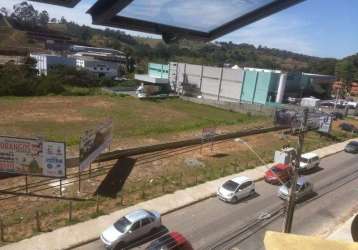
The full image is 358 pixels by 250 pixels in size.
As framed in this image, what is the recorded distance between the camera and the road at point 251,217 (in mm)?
17047

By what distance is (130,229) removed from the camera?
16094 millimetres

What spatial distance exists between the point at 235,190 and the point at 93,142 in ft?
33.1

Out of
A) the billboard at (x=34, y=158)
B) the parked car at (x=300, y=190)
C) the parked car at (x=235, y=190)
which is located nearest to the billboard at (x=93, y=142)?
the billboard at (x=34, y=158)

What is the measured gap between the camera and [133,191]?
21.9 meters

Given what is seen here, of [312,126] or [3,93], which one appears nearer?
[312,126]

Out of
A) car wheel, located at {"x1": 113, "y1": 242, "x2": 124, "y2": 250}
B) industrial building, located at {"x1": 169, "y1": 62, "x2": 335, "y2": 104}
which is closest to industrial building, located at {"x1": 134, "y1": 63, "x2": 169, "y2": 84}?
industrial building, located at {"x1": 169, "y1": 62, "x2": 335, "y2": 104}

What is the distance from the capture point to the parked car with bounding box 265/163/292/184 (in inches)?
1004

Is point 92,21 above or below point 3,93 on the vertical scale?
above

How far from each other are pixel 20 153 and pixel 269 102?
56.5 m

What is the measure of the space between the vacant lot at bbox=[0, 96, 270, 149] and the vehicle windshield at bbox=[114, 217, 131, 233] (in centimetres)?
1549

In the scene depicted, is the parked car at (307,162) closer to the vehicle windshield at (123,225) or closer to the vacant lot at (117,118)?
the vacant lot at (117,118)

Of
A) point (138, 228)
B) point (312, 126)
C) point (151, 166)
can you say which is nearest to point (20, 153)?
point (138, 228)

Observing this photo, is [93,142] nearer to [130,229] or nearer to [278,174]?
[130,229]

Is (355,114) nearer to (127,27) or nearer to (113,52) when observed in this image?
(127,27)
